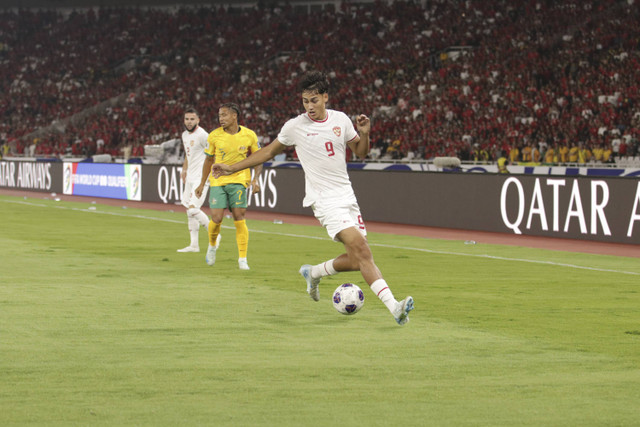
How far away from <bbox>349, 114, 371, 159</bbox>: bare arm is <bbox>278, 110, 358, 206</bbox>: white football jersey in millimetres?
101

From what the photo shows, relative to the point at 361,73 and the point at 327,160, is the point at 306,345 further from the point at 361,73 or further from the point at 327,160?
the point at 361,73

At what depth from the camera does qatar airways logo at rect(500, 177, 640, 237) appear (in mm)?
18719

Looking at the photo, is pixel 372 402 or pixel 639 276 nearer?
pixel 372 402

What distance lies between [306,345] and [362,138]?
2.19 m

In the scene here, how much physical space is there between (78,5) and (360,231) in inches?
2759

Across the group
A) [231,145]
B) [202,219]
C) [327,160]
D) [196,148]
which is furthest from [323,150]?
[196,148]

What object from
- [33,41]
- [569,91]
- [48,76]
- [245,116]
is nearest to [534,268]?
[569,91]

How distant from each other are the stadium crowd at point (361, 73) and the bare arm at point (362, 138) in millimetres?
20856

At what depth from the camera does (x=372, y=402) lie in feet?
20.0

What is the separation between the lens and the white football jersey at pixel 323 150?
9406mm

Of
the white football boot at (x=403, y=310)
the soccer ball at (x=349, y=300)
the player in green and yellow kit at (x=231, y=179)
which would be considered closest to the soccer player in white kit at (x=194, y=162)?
the player in green and yellow kit at (x=231, y=179)

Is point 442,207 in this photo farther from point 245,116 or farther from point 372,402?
point 245,116

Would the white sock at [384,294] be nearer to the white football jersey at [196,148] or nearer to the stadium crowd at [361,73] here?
the white football jersey at [196,148]

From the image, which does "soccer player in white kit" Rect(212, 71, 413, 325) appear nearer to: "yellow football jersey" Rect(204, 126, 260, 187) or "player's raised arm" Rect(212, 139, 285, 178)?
"player's raised arm" Rect(212, 139, 285, 178)
